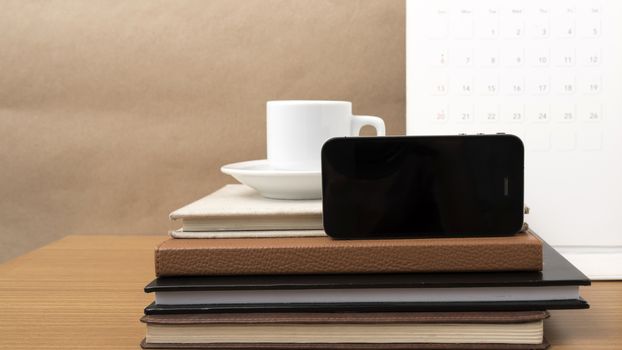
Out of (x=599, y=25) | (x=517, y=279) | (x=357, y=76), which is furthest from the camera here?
(x=357, y=76)

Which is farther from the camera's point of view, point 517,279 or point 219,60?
point 219,60

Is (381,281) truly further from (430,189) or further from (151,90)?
(151,90)

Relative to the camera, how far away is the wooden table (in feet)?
1.42

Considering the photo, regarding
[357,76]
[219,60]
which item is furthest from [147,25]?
[357,76]

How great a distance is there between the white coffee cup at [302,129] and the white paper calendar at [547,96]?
12 centimetres

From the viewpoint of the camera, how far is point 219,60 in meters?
0.77

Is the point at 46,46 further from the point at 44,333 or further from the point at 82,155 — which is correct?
the point at 44,333

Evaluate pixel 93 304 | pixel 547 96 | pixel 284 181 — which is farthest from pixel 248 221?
pixel 547 96

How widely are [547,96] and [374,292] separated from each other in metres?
0.33

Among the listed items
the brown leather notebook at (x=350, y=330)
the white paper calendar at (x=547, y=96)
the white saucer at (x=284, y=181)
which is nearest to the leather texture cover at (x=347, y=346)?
the brown leather notebook at (x=350, y=330)

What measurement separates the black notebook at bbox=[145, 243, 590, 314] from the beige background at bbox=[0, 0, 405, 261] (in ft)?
1.31

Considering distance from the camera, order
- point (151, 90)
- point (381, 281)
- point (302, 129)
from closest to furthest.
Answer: point (381, 281) < point (302, 129) < point (151, 90)

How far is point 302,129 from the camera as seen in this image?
0.52m

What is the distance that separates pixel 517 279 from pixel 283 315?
16cm
